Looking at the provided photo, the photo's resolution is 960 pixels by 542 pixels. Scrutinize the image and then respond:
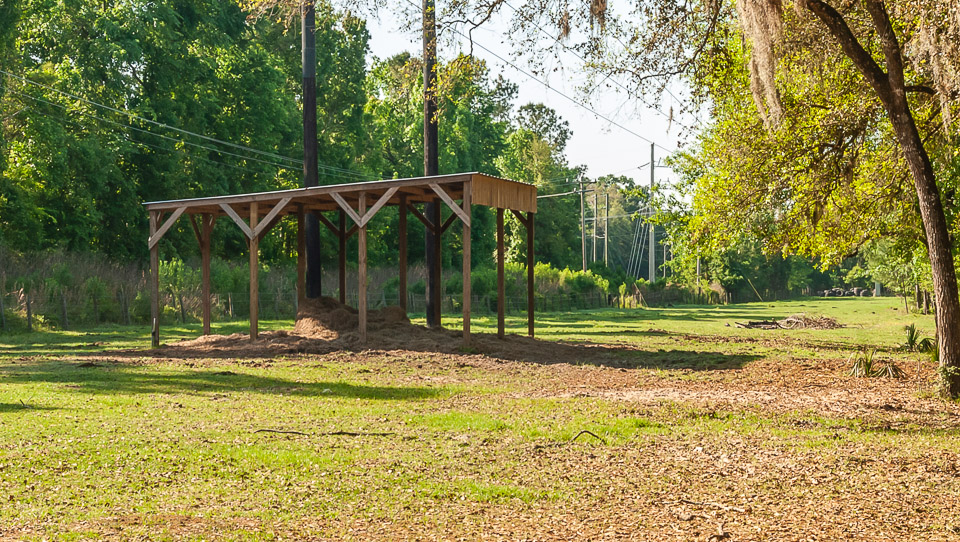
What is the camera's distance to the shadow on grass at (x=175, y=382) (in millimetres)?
11906

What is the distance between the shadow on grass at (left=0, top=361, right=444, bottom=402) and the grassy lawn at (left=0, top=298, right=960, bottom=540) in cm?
5

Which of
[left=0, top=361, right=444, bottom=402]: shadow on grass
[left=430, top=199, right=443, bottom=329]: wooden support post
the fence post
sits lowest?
[left=0, top=361, right=444, bottom=402]: shadow on grass

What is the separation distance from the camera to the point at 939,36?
10.2 metres

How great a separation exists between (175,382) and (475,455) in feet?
23.0

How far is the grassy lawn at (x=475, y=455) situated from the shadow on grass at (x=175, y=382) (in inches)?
2.1

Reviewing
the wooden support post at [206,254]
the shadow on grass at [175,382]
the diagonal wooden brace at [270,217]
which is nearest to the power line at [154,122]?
the wooden support post at [206,254]

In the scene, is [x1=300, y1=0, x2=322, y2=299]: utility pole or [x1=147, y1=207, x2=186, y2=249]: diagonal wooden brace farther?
[x1=300, y1=0, x2=322, y2=299]: utility pole

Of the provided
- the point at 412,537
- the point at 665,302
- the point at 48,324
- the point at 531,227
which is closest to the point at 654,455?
the point at 412,537

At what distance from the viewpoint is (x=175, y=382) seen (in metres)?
13.0

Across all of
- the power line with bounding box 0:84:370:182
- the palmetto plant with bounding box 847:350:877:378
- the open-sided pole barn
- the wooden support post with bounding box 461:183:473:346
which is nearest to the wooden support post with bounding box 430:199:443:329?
the open-sided pole barn

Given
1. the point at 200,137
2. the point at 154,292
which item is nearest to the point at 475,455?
the point at 154,292

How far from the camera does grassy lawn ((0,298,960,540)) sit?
18.2 feet

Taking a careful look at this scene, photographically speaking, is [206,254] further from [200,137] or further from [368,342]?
[200,137]

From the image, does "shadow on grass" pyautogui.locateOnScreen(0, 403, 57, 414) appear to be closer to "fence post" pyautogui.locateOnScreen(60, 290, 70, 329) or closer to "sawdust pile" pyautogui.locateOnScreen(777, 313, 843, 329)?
"fence post" pyautogui.locateOnScreen(60, 290, 70, 329)
